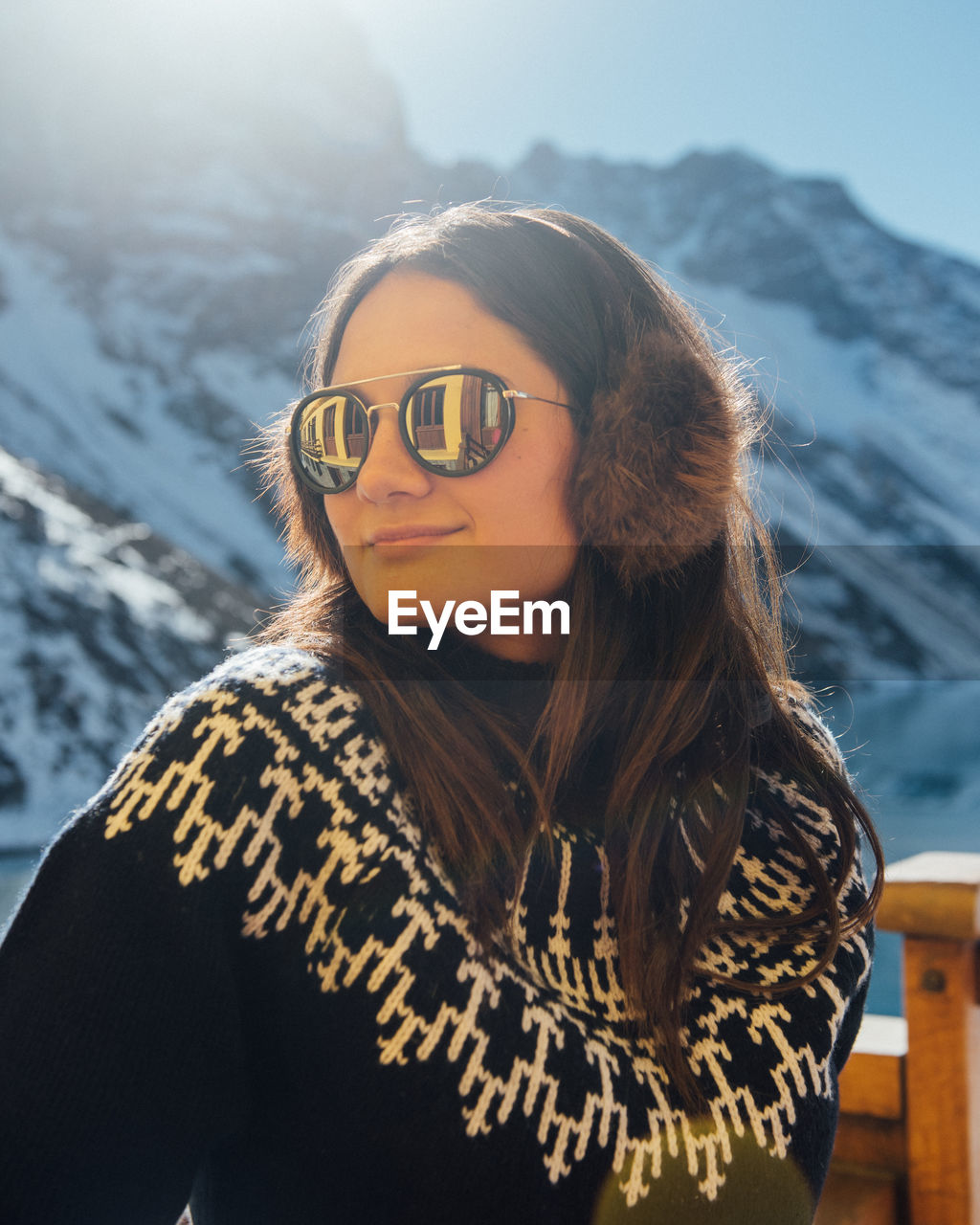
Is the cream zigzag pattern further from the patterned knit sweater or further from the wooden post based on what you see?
the wooden post

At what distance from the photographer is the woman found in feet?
2.57

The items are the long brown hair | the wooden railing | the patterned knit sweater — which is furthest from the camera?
the wooden railing

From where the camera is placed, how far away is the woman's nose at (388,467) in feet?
3.45

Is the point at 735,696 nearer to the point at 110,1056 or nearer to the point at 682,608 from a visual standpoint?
the point at 682,608

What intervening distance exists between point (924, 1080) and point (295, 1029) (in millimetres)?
1307

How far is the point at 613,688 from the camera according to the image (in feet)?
3.91

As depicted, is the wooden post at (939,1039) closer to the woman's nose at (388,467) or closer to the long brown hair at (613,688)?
the long brown hair at (613,688)

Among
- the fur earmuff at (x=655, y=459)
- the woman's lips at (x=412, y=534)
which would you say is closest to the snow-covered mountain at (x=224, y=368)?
the fur earmuff at (x=655, y=459)

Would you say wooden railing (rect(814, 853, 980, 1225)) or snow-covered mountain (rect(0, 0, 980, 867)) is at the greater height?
snow-covered mountain (rect(0, 0, 980, 867))

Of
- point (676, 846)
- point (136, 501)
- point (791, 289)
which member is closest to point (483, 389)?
point (676, 846)

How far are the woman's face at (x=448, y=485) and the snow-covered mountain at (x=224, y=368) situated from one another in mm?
538

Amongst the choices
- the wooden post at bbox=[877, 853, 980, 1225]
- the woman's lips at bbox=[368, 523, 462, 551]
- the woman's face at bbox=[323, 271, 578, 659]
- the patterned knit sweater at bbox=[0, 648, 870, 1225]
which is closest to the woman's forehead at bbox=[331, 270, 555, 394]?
the woman's face at bbox=[323, 271, 578, 659]

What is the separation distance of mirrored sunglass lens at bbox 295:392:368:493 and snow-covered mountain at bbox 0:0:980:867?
69 cm

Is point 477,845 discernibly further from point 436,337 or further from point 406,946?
point 436,337
